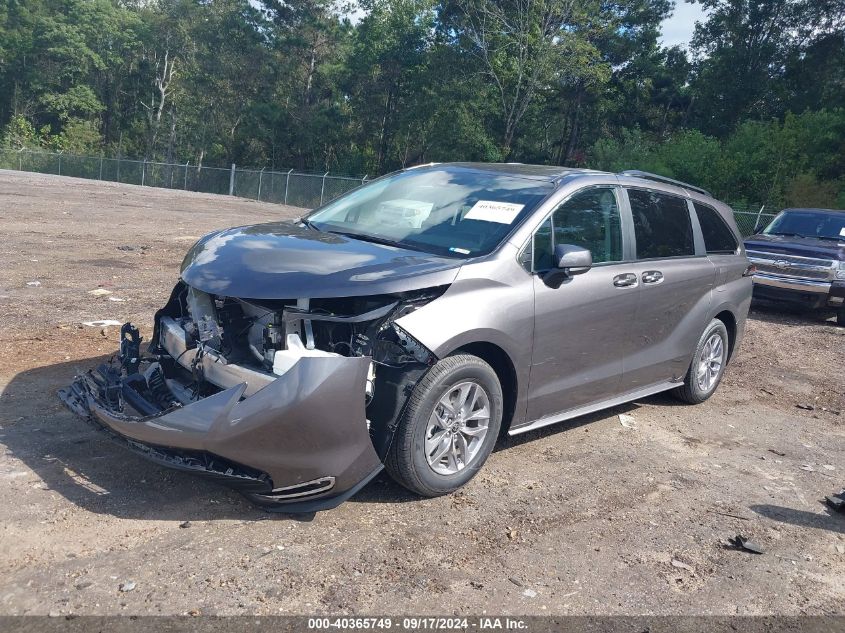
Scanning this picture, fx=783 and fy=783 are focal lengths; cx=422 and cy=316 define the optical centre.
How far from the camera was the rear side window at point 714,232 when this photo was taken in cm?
656

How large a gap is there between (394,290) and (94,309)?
Result: 5.06 m

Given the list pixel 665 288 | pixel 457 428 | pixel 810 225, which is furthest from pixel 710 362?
pixel 810 225

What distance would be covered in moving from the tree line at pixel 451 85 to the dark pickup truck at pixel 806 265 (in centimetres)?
1892

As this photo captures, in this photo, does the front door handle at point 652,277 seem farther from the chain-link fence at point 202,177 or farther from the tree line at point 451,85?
the tree line at point 451,85

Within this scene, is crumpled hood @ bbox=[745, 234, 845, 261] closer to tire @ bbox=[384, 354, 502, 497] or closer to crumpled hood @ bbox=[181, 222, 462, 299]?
tire @ bbox=[384, 354, 502, 497]

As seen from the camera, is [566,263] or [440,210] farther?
[440,210]

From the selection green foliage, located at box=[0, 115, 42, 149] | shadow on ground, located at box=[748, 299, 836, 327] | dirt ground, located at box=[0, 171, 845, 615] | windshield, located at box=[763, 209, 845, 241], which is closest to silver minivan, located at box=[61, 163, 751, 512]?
dirt ground, located at box=[0, 171, 845, 615]

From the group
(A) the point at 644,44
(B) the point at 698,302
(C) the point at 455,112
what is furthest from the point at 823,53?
(B) the point at 698,302

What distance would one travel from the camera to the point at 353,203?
572cm

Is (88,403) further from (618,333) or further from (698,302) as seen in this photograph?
(698,302)

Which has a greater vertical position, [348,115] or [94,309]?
[348,115]

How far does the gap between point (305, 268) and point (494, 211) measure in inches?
56.2

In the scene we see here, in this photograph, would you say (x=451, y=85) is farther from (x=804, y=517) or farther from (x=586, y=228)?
(x=804, y=517)

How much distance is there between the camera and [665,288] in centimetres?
579
